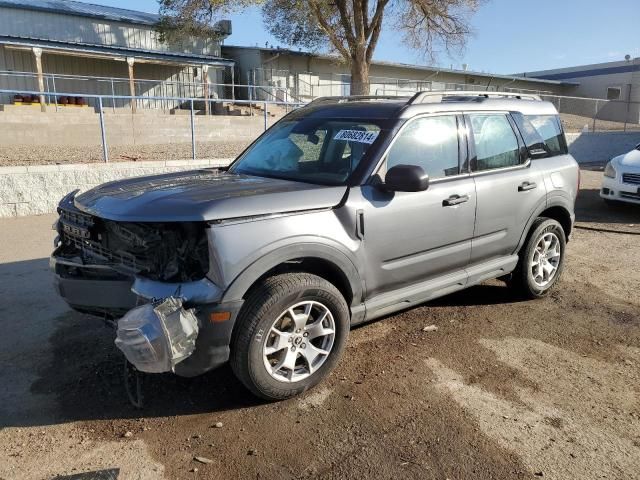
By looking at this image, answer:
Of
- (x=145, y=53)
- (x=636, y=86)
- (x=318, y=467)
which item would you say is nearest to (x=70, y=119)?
(x=145, y=53)

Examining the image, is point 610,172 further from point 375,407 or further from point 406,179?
point 375,407

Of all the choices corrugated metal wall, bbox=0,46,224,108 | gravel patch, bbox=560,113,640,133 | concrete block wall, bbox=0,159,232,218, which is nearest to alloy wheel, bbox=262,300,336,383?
concrete block wall, bbox=0,159,232,218

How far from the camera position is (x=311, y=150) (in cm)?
427

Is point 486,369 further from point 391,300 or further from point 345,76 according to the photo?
point 345,76

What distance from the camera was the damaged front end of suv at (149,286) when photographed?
278 centimetres

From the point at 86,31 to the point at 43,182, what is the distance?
20599 millimetres

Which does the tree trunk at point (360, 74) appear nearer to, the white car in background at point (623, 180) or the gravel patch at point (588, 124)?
the gravel patch at point (588, 124)

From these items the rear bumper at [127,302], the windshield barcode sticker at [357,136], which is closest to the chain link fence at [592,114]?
the windshield barcode sticker at [357,136]

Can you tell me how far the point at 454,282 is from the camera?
14.1 feet

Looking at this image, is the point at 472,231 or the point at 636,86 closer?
the point at 472,231

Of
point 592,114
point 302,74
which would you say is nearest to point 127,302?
point 302,74

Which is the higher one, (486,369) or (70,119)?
(70,119)

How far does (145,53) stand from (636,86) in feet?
123

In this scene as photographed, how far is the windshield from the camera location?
387 centimetres
